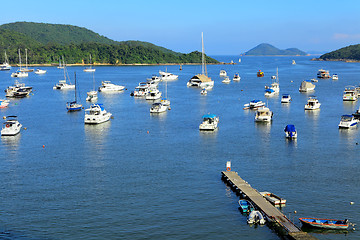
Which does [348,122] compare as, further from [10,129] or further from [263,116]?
[10,129]

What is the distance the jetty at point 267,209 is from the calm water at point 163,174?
116 cm

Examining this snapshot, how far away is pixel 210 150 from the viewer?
76.2 meters

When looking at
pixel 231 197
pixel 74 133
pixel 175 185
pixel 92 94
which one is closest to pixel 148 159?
pixel 175 185

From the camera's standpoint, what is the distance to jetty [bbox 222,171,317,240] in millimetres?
41875

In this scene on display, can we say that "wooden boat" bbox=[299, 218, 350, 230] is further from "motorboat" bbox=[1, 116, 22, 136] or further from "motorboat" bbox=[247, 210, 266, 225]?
"motorboat" bbox=[1, 116, 22, 136]

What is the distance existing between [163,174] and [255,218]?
1958 centimetres

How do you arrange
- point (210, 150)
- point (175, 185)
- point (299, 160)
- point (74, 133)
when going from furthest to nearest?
1. point (74, 133)
2. point (210, 150)
3. point (299, 160)
4. point (175, 185)

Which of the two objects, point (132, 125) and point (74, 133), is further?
point (132, 125)

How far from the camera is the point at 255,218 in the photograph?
46.0m

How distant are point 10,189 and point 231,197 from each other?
27.9m

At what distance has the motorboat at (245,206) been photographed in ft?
158

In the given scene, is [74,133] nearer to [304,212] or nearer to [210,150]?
[210,150]

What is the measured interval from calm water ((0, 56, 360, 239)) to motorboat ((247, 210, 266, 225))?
0.95 m

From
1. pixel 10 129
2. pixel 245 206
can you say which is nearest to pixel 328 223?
pixel 245 206
